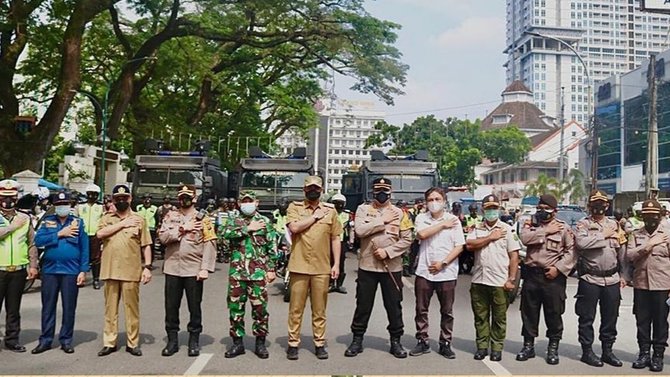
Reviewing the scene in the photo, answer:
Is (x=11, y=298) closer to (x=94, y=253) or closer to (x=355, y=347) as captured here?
(x=355, y=347)

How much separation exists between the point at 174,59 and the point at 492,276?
21.7 metres

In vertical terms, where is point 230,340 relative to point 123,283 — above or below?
below

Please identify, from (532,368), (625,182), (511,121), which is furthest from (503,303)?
(511,121)

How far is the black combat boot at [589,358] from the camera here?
684 cm

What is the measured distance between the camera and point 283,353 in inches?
282

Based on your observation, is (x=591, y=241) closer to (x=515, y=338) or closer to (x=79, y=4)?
(x=515, y=338)

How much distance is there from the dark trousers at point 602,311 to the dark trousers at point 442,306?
51.8 inches

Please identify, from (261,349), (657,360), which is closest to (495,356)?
(657,360)

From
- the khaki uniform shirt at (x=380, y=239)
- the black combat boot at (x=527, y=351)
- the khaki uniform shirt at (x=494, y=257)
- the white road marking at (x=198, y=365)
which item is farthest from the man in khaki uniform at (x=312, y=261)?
the black combat boot at (x=527, y=351)

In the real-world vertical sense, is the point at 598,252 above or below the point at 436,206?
below

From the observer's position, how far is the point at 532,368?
6.69 m

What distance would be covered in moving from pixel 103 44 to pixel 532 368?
2641 cm

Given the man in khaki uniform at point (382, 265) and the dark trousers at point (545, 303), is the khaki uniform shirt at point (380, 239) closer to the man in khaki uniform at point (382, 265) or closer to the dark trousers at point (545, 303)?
the man in khaki uniform at point (382, 265)

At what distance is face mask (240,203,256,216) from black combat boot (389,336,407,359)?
198 centimetres
